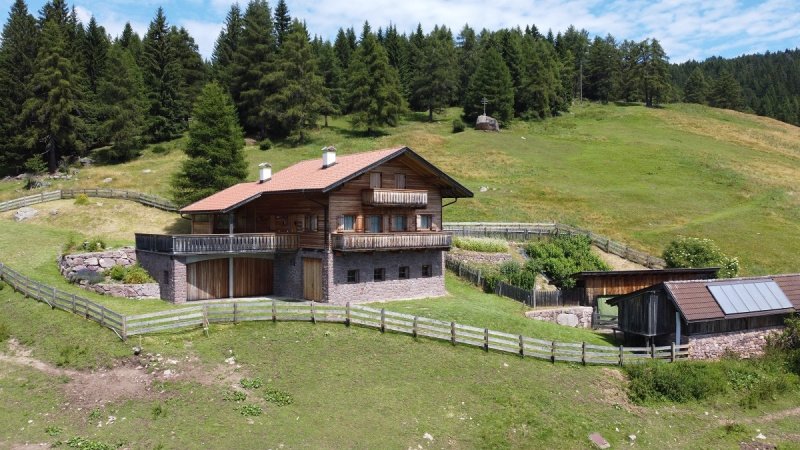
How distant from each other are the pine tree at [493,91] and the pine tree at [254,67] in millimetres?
35304

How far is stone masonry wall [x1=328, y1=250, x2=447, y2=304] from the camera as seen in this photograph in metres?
32.9

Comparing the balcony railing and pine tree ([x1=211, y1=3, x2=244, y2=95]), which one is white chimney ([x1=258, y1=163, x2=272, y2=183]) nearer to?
the balcony railing

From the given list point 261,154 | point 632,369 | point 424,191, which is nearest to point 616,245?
point 424,191

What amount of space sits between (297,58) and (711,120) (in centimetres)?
8124

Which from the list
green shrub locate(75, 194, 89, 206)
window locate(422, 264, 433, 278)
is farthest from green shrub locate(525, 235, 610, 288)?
green shrub locate(75, 194, 89, 206)

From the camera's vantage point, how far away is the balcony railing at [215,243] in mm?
31438

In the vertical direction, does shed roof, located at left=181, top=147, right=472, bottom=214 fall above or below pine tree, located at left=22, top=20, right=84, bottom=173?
below

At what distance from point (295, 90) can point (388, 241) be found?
52.6 meters

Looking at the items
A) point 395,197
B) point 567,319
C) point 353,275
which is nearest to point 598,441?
point 567,319

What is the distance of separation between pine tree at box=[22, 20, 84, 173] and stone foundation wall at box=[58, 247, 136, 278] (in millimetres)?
38464

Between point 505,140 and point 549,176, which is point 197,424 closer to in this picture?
point 549,176

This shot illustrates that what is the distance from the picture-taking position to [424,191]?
1438 inches

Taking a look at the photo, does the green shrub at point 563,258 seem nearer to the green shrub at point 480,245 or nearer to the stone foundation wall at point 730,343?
the green shrub at point 480,245

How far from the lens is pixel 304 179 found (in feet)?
117
